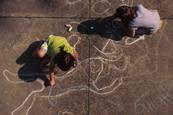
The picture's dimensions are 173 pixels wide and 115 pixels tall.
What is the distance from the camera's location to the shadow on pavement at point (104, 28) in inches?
252

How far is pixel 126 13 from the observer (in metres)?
6.00

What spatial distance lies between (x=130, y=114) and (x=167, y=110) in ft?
1.66

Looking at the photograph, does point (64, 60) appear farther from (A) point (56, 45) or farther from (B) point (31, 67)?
(B) point (31, 67)

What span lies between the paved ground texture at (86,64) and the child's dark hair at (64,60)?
420 mm

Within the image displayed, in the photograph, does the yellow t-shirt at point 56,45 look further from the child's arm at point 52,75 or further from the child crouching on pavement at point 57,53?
the child's arm at point 52,75

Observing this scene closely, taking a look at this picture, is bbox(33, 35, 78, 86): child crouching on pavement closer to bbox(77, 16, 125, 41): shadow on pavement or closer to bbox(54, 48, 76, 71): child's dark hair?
bbox(54, 48, 76, 71): child's dark hair

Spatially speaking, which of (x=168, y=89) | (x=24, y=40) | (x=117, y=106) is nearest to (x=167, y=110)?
(x=168, y=89)

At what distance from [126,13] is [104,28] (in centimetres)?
53

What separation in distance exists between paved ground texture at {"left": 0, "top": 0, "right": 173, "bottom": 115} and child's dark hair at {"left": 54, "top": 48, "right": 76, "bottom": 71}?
0.42 meters

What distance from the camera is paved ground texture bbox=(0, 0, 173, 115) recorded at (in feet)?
20.1

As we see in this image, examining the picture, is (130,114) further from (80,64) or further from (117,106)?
(80,64)

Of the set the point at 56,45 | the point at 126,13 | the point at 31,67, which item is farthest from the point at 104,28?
the point at 31,67

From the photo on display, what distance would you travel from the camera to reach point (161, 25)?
21.1 feet

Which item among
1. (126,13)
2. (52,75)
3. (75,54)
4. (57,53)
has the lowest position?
(52,75)
